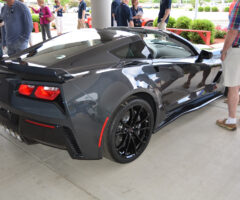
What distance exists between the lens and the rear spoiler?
197cm

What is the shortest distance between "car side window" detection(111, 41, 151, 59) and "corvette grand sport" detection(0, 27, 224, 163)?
1cm

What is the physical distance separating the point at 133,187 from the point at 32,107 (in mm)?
1165

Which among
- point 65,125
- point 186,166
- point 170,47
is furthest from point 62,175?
point 170,47

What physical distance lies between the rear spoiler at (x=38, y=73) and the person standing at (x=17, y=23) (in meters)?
2.45

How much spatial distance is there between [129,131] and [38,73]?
1.09m

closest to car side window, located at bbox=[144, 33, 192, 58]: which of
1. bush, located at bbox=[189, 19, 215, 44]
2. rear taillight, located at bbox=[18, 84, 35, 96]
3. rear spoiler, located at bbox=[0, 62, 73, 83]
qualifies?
rear spoiler, located at bbox=[0, 62, 73, 83]

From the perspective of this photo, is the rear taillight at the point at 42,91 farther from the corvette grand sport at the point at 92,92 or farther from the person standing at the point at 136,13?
the person standing at the point at 136,13

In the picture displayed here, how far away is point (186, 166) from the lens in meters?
2.63

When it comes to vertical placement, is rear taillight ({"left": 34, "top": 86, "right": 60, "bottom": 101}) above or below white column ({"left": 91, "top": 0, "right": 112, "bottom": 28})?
below

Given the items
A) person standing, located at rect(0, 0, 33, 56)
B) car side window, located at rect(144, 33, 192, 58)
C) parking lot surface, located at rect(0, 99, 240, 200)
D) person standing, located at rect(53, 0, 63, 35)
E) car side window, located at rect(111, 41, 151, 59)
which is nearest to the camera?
parking lot surface, located at rect(0, 99, 240, 200)

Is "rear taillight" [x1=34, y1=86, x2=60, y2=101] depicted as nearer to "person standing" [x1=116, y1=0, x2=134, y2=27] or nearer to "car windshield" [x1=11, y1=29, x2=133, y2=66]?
"car windshield" [x1=11, y1=29, x2=133, y2=66]

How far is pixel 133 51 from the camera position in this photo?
2650mm

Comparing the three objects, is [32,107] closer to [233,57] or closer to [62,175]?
[62,175]

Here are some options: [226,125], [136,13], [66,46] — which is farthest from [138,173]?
[136,13]
